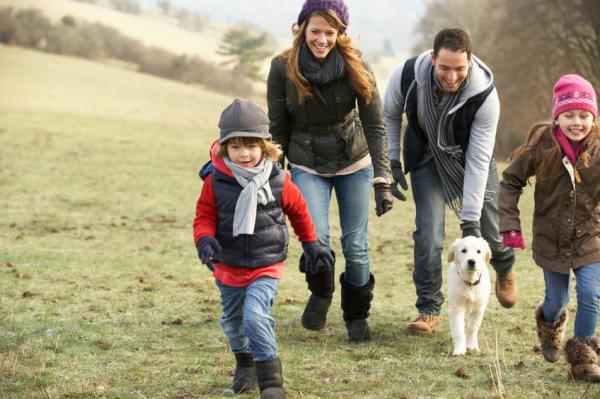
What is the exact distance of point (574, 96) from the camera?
5.41 meters

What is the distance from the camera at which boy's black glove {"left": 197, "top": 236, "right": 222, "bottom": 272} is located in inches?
188

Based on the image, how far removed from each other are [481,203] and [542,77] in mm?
29627

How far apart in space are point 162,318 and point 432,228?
2.60 m

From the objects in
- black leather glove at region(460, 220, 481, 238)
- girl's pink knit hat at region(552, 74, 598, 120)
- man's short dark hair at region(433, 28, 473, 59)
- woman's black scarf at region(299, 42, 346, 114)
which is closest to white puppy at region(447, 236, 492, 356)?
black leather glove at region(460, 220, 481, 238)

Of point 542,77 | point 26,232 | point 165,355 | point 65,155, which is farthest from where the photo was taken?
point 542,77

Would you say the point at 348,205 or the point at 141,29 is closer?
the point at 348,205

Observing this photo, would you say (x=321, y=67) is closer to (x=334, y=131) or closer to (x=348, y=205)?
(x=334, y=131)

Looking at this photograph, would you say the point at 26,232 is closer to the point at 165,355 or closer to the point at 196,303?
the point at 196,303

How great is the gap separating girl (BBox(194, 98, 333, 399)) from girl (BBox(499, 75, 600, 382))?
5.02 ft

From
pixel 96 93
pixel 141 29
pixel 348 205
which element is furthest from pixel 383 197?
pixel 141 29

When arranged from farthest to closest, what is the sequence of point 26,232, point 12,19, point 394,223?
1. point 12,19
2. point 394,223
3. point 26,232

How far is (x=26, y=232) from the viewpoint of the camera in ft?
43.1

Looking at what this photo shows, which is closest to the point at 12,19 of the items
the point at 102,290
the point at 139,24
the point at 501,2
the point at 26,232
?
the point at 139,24

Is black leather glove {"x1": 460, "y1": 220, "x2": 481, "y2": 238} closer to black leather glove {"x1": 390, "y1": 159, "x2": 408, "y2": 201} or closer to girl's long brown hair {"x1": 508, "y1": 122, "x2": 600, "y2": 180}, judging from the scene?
black leather glove {"x1": 390, "y1": 159, "x2": 408, "y2": 201}
